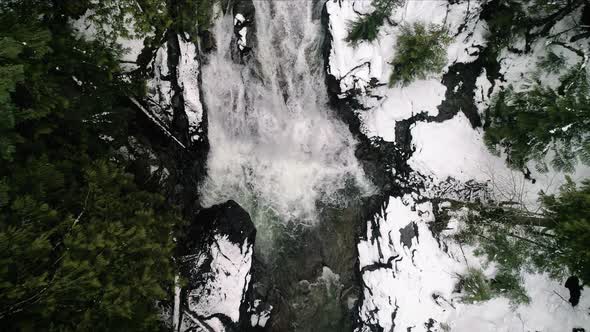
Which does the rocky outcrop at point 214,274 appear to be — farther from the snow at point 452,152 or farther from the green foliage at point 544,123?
the green foliage at point 544,123

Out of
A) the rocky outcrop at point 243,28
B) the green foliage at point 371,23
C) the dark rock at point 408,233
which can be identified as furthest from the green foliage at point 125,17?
the dark rock at point 408,233

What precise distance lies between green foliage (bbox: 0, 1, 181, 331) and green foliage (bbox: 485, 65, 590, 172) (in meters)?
6.72

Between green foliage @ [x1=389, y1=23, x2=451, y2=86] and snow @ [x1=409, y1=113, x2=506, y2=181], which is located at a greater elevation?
green foliage @ [x1=389, y1=23, x2=451, y2=86]

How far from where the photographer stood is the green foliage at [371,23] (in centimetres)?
736

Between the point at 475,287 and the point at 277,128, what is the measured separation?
5.70 m

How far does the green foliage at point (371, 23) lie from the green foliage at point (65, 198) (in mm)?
4692

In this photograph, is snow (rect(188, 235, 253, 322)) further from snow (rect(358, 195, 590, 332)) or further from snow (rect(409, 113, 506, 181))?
snow (rect(409, 113, 506, 181))

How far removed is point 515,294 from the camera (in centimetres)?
737

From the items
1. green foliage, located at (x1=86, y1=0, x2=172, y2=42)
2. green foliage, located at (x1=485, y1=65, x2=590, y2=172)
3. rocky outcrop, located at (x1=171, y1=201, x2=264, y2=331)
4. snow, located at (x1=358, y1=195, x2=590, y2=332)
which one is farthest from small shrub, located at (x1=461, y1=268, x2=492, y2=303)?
green foliage, located at (x1=86, y1=0, x2=172, y2=42)

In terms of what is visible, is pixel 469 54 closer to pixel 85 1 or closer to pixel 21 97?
pixel 85 1

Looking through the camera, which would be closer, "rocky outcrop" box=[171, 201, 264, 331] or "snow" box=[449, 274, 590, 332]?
"snow" box=[449, 274, 590, 332]

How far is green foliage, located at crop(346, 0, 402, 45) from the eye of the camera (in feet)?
24.1

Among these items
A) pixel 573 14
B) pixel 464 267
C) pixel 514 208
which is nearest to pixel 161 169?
pixel 464 267

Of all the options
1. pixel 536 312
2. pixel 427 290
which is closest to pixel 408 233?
pixel 427 290
